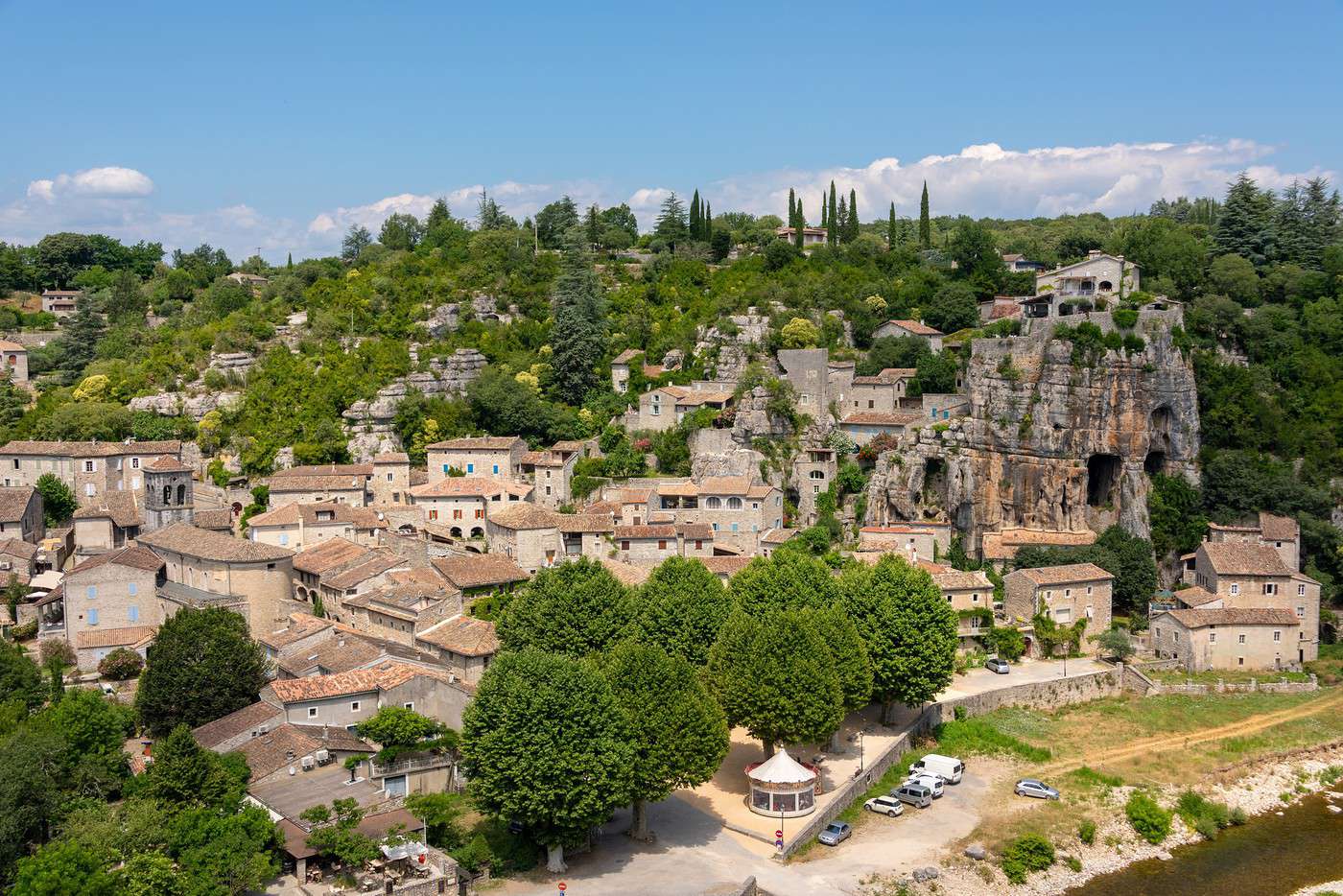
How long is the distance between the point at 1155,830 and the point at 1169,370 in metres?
28.6

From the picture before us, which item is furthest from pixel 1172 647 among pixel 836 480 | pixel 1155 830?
pixel 836 480

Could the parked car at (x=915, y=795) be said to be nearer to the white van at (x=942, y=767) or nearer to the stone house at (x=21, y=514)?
the white van at (x=942, y=767)

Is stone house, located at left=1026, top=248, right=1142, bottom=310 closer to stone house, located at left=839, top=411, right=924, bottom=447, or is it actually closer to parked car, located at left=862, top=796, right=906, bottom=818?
stone house, located at left=839, top=411, right=924, bottom=447

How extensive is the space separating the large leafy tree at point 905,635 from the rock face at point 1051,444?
16.2 m

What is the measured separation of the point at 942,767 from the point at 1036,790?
319 centimetres

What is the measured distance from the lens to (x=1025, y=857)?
33250 millimetres

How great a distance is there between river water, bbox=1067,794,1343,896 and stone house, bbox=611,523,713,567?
23.7 metres

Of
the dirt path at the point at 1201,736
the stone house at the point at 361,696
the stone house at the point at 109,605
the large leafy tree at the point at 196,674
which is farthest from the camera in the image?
the stone house at the point at 109,605

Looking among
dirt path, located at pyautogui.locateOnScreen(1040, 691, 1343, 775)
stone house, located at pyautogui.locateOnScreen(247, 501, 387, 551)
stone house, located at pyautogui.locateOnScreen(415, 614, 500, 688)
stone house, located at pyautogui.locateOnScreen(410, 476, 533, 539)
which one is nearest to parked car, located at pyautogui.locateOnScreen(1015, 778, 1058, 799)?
dirt path, located at pyautogui.locateOnScreen(1040, 691, 1343, 775)

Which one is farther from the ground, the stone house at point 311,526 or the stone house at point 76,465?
the stone house at point 76,465

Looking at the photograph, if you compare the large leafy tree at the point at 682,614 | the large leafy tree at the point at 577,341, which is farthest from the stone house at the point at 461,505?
the large leafy tree at the point at 682,614

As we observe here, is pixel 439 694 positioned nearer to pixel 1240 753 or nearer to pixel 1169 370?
pixel 1240 753

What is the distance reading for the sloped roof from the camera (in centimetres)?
4672

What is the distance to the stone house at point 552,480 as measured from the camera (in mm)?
57750
